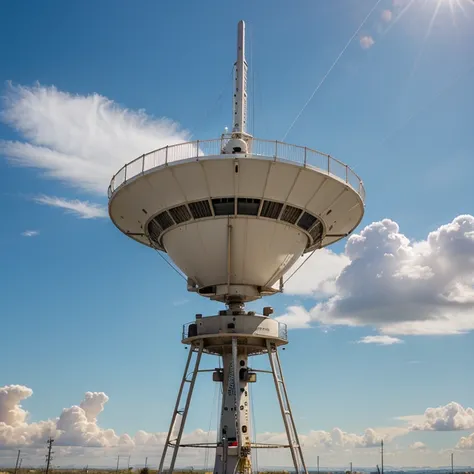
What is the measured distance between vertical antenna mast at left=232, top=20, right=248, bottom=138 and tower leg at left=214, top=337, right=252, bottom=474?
1047cm

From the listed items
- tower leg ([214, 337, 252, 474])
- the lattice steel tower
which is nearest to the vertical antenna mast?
the lattice steel tower

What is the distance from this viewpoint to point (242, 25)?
108 ft

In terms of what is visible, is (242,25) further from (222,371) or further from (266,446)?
(266,446)

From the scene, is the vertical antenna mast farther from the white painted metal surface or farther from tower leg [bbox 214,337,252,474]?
tower leg [bbox 214,337,252,474]

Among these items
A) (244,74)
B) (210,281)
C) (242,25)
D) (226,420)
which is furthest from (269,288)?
(242,25)

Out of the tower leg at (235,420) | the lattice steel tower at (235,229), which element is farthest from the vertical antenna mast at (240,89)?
the tower leg at (235,420)

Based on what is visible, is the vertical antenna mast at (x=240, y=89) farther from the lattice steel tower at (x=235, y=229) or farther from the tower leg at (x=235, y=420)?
the tower leg at (x=235, y=420)

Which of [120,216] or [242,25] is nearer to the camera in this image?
[120,216]

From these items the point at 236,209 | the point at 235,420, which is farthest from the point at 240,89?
the point at 235,420

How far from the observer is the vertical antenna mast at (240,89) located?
30703 mm

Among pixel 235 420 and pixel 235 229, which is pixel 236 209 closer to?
pixel 235 229

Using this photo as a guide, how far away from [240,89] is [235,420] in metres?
16.3

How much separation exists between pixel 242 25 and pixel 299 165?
10987 millimetres

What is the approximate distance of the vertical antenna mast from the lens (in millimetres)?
30703
